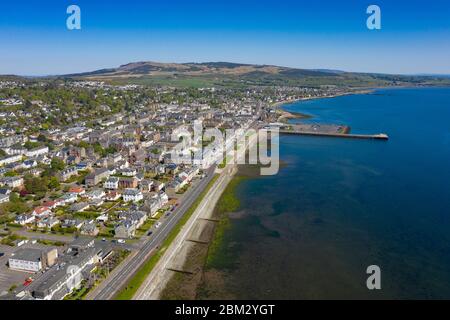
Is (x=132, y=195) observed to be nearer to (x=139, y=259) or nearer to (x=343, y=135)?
(x=139, y=259)

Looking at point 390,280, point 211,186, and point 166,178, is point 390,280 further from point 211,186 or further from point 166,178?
point 166,178

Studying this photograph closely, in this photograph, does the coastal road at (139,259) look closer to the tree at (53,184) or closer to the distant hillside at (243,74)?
the tree at (53,184)

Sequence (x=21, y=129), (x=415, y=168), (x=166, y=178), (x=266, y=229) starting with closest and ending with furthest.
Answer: (x=266, y=229)
(x=166, y=178)
(x=415, y=168)
(x=21, y=129)

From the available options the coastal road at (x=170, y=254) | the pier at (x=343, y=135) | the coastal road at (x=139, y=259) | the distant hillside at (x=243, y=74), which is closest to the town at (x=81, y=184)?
the coastal road at (x=139, y=259)

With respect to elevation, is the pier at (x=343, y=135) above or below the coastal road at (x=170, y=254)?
above

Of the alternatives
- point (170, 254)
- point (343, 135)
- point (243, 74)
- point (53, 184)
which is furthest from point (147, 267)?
point (243, 74)
